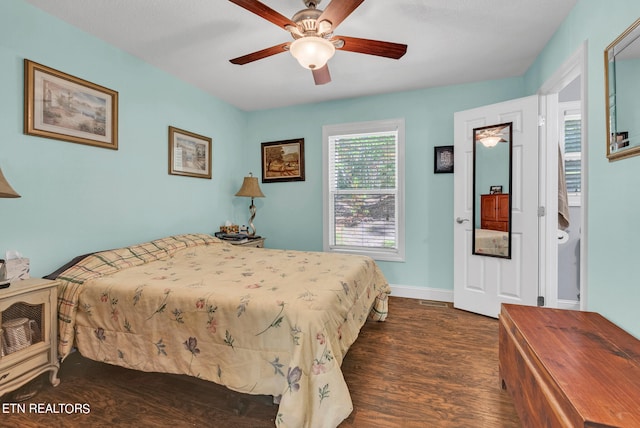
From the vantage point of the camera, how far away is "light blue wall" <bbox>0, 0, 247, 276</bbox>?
6.30 ft

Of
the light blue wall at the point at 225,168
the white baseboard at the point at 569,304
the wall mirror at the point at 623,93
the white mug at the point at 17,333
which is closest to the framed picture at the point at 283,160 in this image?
the light blue wall at the point at 225,168

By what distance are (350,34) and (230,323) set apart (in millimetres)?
2268

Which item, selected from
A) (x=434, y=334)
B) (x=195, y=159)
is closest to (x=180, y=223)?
(x=195, y=159)

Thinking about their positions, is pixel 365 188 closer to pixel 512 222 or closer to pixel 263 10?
pixel 512 222

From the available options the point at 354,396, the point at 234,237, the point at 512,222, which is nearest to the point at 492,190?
the point at 512,222

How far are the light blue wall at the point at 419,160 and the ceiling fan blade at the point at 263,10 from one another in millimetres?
2113

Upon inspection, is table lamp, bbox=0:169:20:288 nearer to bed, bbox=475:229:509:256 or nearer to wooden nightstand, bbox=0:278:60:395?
wooden nightstand, bbox=0:278:60:395

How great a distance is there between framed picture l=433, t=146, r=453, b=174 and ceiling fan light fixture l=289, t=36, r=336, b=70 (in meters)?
2.07

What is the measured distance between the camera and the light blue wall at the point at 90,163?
192 cm

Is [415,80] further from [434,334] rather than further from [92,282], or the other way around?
[92,282]

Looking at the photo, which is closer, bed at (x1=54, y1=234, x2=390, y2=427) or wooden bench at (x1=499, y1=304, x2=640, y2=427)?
wooden bench at (x1=499, y1=304, x2=640, y2=427)

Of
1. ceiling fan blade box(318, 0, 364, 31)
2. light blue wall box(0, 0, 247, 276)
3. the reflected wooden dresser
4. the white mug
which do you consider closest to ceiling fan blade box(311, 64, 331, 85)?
ceiling fan blade box(318, 0, 364, 31)

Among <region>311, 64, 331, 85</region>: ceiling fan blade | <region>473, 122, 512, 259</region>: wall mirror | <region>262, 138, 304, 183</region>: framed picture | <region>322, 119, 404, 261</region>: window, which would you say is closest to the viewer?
<region>311, 64, 331, 85</region>: ceiling fan blade

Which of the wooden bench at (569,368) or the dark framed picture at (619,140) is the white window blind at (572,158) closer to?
the dark framed picture at (619,140)
